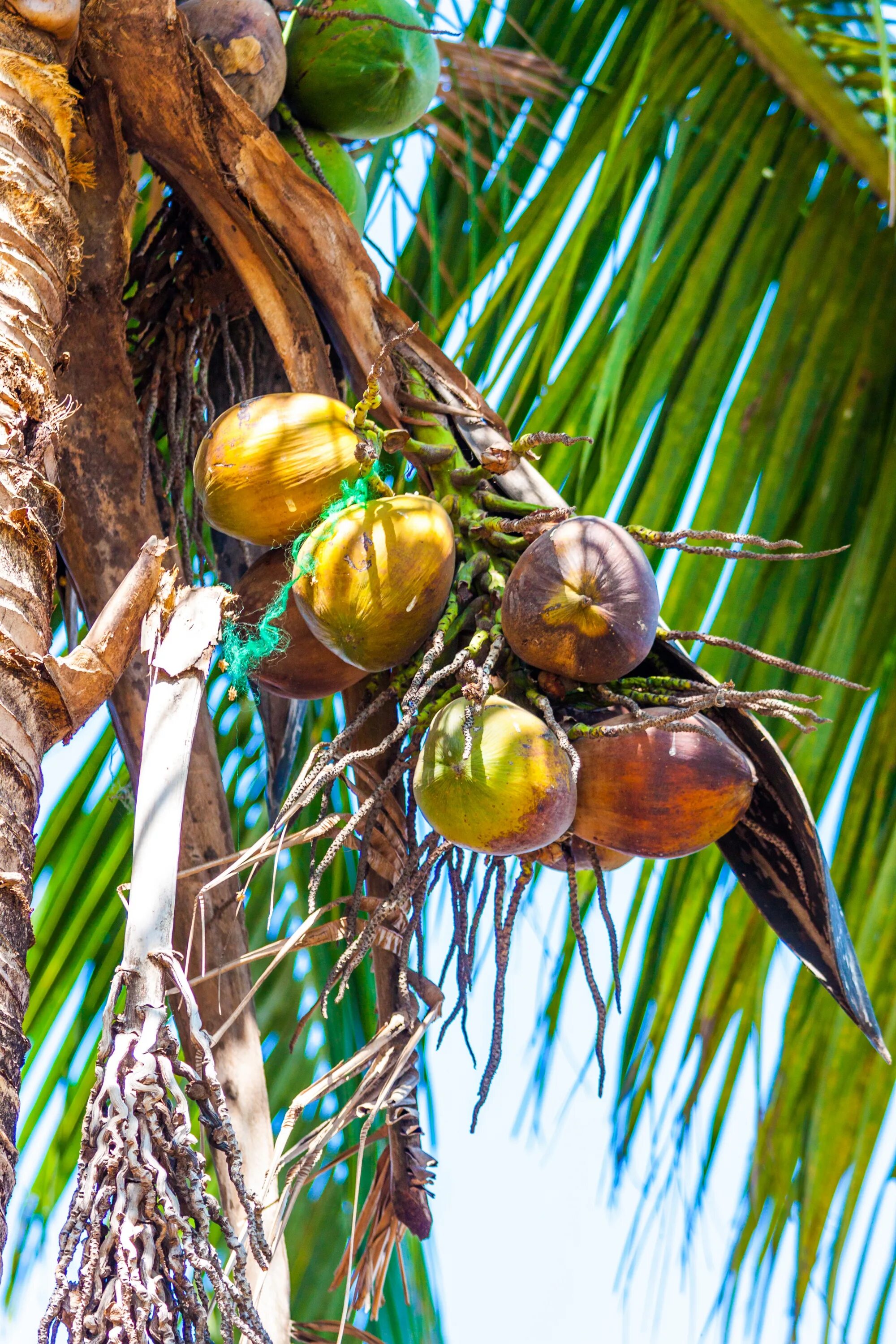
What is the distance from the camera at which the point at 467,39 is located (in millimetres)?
1590

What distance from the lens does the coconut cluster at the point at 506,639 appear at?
0.94 meters

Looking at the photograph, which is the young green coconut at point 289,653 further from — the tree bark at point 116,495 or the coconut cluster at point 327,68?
the coconut cluster at point 327,68

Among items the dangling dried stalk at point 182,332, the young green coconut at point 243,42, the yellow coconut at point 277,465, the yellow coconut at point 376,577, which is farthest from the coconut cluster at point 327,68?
the yellow coconut at point 376,577

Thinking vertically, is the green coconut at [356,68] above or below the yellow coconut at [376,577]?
above

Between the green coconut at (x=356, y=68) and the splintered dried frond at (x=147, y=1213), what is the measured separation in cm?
103

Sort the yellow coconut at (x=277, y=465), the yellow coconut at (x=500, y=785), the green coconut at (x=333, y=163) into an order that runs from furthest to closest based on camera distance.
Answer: the green coconut at (x=333, y=163)
the yellow coconut at (x=277, y=465)
the yellow coconut at (x=500, y=785)

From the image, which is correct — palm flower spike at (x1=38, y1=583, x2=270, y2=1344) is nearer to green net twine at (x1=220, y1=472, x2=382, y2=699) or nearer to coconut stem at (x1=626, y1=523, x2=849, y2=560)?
green net twine at (x1=220, y1=472, x2=382, y2=699)

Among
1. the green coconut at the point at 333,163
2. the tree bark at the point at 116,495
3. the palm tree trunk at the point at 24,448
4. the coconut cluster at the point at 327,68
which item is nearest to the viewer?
the palm tree trunk at the point at 24,448

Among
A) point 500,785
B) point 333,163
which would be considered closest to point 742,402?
point 333,163

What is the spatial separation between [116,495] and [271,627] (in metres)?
0.23

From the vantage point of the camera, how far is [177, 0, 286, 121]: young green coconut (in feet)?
4.04

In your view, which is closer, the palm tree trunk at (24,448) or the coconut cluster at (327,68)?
the palm tree trunk at (24,448)

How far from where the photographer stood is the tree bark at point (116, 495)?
3.74 feet

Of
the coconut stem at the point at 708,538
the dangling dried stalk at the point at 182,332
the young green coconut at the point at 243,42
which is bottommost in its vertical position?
the coconut stem at the point at 708,538
